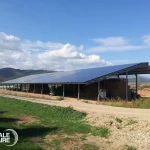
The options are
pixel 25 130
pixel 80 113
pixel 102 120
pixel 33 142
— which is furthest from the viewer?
pixel 80 113

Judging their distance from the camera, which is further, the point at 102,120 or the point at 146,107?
the point at 146,107

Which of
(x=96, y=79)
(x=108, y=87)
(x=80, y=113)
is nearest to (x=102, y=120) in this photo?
(x=80, y=113)

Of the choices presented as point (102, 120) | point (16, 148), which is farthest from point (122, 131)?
point (16, 148)

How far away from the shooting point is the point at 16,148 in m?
10.1

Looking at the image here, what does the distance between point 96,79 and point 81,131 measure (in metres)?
19.0

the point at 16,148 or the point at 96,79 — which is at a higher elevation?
the point at 96,79

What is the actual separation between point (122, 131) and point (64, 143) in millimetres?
3519

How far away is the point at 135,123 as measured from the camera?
1492 cm

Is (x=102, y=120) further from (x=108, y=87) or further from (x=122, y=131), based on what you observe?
(x=108, y=87)

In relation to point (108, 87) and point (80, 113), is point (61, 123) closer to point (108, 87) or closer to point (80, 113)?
point (80, 113)

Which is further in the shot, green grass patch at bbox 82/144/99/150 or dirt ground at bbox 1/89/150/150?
dirt ground at bbox 1/89/150/150

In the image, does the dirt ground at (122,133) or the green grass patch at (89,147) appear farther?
the dirt ground at (122,133)

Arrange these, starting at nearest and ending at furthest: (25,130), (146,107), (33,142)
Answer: (33,142) < (25,130) < (146,107)

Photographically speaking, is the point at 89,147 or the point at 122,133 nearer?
the point at 89,147
